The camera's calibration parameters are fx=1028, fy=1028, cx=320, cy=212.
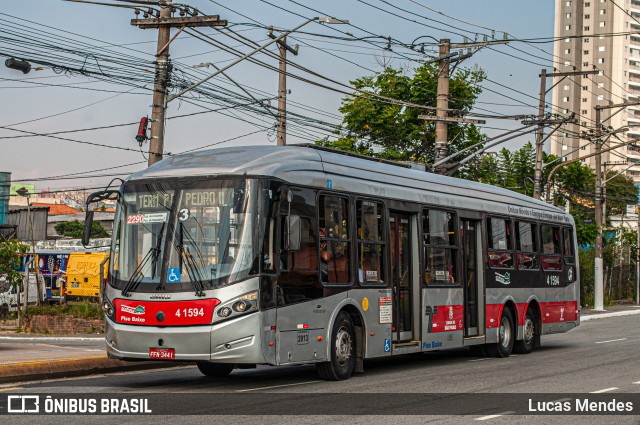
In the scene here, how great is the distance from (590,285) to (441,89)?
24800 mm

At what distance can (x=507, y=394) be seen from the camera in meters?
13.4

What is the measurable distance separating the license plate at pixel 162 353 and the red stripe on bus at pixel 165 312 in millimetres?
332

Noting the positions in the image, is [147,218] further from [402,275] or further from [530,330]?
[530,330]

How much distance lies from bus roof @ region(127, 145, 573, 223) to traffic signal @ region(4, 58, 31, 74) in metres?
9.17

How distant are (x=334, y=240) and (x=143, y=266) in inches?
115

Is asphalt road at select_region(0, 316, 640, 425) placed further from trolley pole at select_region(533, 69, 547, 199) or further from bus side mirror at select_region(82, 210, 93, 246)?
trolley pole at select_region(533, 69, 547, 199)

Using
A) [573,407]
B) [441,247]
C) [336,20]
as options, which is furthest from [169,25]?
[573,407]

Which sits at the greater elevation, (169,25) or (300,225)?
(169,25)

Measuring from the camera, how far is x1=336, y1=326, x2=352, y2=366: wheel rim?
49.3 feet

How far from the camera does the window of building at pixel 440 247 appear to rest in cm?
1806

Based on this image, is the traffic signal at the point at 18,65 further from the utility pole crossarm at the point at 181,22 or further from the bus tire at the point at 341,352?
the bus tire at the point at 341,352

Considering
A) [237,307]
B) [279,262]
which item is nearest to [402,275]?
[279,262]

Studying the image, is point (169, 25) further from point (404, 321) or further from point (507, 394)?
point (507, 394)

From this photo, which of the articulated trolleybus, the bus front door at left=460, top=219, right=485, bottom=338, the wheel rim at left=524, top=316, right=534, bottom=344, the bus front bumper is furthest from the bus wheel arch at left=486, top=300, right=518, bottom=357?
the bus front bumper
